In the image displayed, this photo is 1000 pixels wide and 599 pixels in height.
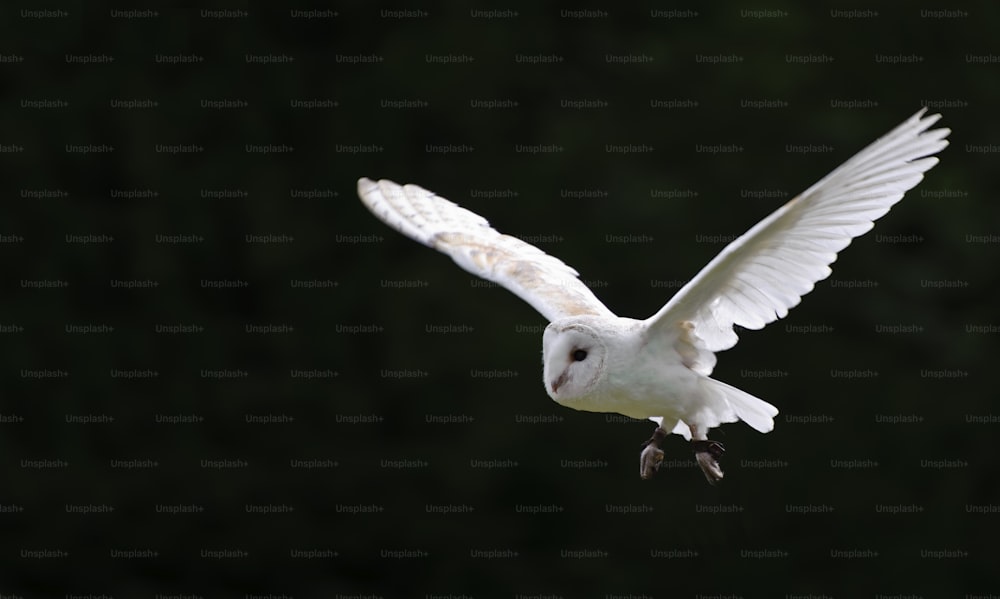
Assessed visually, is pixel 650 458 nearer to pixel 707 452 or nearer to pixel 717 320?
pixel 707 452

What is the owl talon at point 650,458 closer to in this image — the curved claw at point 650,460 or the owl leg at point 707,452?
the curved claw at point 650,460

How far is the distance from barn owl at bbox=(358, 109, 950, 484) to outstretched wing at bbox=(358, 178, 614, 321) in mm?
682

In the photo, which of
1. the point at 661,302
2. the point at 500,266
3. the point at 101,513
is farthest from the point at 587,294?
the point at 101,513

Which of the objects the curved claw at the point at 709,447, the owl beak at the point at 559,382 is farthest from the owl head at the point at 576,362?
the curved claw at the point at 709,447

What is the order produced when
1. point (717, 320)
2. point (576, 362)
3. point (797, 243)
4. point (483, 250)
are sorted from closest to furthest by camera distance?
point (797, 243) → point (576, 362) → point (717, 320) → point (483, 250)

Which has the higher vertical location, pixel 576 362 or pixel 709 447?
pixel 576 362

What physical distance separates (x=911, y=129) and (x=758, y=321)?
92 centimetres

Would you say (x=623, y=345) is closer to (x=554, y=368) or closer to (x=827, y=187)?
(x=554, y=368)

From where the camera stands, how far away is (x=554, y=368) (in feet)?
17.1

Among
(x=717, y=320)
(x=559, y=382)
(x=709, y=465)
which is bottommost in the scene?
(x=709, y=465)

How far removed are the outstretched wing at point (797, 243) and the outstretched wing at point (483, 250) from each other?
76 centimetres

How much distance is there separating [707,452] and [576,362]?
0.63 m

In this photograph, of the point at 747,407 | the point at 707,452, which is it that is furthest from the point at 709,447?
the point at 747,407

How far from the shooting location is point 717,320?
535cm
